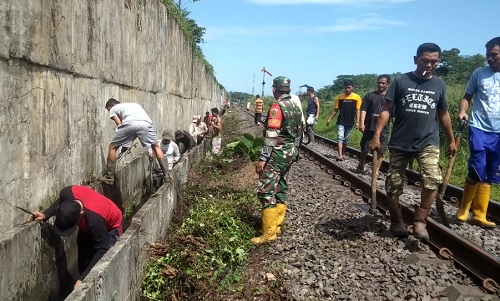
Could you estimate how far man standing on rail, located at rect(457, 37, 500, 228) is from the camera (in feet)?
18.0

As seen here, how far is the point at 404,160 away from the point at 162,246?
107 inches

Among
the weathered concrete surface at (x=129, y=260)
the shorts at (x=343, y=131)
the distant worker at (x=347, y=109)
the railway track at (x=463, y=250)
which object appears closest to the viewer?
the weathered concrete surface at (x=129, y=260)

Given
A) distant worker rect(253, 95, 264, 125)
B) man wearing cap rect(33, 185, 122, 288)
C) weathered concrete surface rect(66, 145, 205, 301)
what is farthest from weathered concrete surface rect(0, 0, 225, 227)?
distant worker rect(253, 95, 264, 125)

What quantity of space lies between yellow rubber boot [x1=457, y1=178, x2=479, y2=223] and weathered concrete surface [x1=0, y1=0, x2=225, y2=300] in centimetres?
475

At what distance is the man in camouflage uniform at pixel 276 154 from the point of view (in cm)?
502

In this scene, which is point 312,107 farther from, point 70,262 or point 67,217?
A: point 67,217

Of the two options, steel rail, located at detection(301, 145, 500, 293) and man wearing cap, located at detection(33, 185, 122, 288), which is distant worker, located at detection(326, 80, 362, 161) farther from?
man wearing cap, located at detection(33, 185, 122, 288)

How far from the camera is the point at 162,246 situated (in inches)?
185

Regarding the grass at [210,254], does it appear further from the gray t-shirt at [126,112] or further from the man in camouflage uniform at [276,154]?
the gray t-shirt at [126,112]

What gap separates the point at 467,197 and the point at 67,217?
184 inches

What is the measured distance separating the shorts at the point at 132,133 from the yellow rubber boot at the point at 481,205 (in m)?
5.00

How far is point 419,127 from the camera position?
15.5 ft

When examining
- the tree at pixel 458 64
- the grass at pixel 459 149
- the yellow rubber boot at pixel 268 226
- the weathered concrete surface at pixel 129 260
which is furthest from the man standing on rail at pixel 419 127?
the tree at pixel 458 64

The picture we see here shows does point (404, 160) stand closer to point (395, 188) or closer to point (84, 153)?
point (395, 188)
